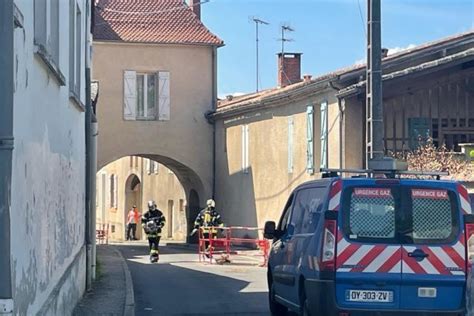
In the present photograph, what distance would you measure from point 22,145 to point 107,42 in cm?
2877

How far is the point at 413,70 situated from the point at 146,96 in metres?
14.6

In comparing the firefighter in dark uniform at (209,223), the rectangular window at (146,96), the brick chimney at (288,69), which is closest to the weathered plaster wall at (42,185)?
the firefighter in dark uniform at (209,223)

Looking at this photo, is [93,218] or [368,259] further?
[93,218]

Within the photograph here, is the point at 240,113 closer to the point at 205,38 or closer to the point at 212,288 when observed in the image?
the point at 205,38

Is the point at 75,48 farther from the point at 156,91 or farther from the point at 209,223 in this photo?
the point at 156,91

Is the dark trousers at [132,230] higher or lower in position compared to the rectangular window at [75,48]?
lower

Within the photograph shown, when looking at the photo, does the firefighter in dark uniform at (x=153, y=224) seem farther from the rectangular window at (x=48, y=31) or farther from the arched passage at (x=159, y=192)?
the rectangular window at (x=48, y=31)

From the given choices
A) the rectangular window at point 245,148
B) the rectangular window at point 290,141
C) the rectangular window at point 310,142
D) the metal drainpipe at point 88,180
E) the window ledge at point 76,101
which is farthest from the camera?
the rectangular window at point 245,148

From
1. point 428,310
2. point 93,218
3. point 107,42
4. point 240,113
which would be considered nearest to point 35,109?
point 428,310

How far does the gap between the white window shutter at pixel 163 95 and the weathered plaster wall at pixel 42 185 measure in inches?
829

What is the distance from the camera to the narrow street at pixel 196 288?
14987 mm

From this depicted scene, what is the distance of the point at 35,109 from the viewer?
26.5ft

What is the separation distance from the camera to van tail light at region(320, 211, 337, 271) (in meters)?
10.3

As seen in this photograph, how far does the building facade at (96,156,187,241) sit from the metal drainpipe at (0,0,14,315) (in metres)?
34.8
